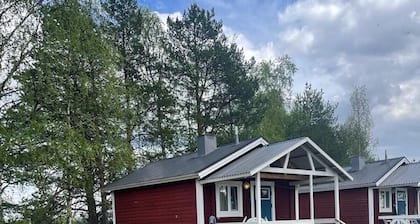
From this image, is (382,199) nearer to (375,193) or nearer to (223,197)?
(375,193)

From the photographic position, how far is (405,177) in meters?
16.8

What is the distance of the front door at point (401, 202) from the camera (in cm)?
1786

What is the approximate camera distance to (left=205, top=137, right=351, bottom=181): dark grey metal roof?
11313 millimetres

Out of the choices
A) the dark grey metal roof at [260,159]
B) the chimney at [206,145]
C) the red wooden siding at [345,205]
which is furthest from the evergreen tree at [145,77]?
the dark grey metal roof at [260,159]

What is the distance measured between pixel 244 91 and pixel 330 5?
7.82 metres

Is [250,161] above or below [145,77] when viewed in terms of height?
below

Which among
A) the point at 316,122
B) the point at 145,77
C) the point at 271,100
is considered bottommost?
the point at 316,122

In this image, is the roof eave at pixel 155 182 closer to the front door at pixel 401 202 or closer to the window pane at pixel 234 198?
the window pane at pixel 234 198

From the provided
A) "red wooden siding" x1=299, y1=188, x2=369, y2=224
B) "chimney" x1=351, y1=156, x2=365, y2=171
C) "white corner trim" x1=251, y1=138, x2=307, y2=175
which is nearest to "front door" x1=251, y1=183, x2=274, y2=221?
"white corner trim" x1=251, y1=138, x2=307, y2=175

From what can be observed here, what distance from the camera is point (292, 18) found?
54.2 feet

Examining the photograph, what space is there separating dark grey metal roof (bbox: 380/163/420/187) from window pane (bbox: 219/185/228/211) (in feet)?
21.8

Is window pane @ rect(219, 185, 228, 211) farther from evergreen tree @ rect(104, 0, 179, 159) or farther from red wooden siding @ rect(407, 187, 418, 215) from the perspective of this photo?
red wooden siding @ rect(407, 187, 418, 215)

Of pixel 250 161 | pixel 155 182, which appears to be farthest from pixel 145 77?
pixel 250 161

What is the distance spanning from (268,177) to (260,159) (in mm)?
672
